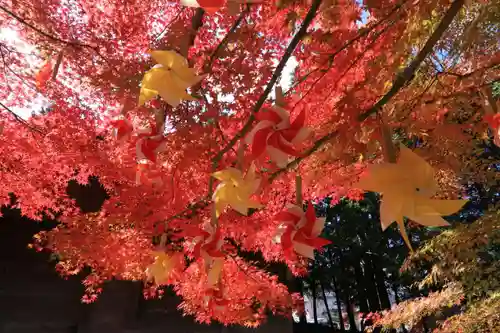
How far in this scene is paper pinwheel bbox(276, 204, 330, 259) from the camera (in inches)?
41.5

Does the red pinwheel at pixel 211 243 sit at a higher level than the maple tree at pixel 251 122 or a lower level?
lower

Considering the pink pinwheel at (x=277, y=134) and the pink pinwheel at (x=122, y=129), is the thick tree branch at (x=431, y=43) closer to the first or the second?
the pink pinwheel at (x=277, y=134)

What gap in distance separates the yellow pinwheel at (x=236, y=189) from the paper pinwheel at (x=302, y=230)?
0.41 ft

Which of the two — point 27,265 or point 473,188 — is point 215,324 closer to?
point 27,265

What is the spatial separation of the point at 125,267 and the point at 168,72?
286 cm

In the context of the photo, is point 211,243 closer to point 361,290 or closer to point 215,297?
point 215,297

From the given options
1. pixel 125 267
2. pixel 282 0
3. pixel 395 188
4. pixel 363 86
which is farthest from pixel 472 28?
pixel 125 267


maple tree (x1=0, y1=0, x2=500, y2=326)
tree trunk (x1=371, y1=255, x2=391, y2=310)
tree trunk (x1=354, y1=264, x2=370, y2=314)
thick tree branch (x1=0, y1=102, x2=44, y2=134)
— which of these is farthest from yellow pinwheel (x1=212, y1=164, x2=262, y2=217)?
tree trunk (x1=371, y1=255, x2=391, y2=310)

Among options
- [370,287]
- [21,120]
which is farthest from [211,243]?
[370,287]

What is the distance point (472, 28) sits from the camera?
1.33 m

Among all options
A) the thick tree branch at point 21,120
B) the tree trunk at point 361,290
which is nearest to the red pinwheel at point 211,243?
the thick tree branch at point 21,120

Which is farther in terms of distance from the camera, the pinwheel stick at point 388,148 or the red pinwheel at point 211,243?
the red pinwheel at point 211,243

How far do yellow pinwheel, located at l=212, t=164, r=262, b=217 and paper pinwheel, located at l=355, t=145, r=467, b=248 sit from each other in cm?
34

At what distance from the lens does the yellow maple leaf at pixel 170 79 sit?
3.13ft
